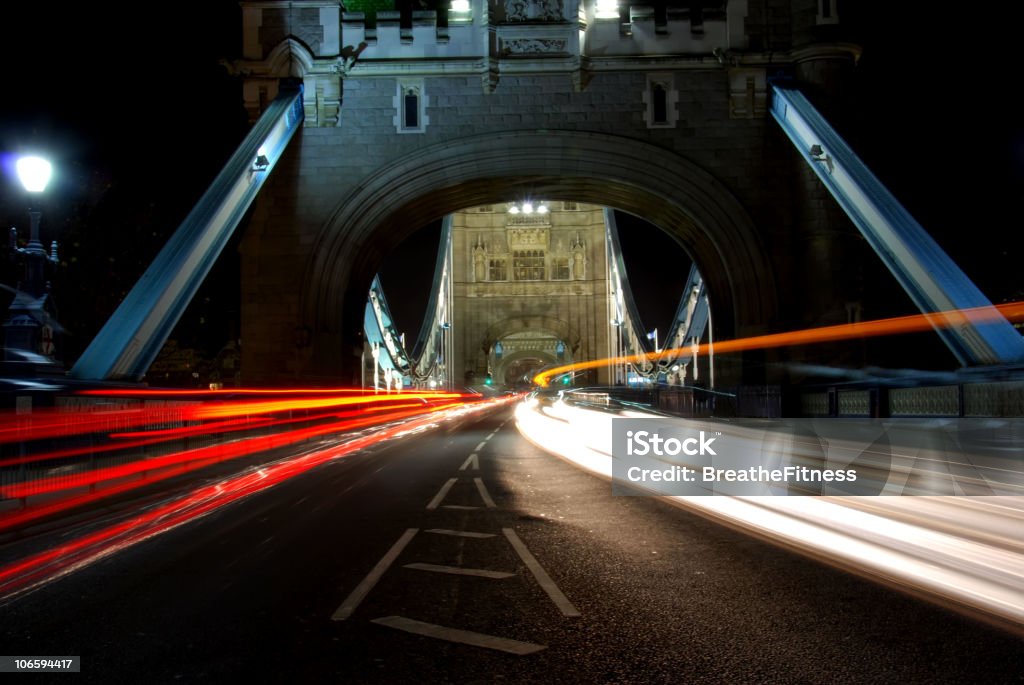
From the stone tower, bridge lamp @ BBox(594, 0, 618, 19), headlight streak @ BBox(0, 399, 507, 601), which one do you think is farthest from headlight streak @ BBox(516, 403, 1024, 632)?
bridge lamp @ BBox(594, 0, 618, 19)

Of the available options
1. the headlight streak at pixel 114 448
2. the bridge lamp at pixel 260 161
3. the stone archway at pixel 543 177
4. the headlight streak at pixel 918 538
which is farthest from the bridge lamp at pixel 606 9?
the headlight streak at pixel 918 538

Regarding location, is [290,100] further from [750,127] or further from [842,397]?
[842,397]

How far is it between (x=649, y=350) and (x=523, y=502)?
140 feet

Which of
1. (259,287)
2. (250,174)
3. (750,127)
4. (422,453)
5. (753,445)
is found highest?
(750,127)

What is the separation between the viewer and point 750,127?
23.3 metres

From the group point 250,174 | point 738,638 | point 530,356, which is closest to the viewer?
point 738,638

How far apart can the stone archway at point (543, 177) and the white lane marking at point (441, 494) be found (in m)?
13.1

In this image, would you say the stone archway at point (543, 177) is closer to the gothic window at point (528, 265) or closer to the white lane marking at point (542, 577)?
the white lane marking at point (542, 577)

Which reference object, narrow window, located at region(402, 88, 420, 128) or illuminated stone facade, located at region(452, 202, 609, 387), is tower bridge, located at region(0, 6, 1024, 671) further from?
illuminated stone facade, located at region(452, 202, 609, 387)

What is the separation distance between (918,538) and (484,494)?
536 centimetres

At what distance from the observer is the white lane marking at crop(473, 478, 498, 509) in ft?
29.3

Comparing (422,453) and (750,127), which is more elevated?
(750,127)

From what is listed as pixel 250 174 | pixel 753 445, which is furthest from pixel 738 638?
pixel 250 174

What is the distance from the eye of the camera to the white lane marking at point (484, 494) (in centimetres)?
894
